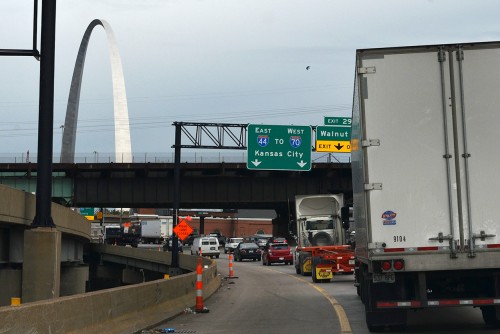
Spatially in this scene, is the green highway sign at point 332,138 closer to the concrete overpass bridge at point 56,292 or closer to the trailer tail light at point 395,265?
the concrete overpass bridge at point 56,292

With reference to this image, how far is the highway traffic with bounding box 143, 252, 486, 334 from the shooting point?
43.4 ft

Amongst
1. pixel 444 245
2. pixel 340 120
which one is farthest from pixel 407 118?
pixel 340 120

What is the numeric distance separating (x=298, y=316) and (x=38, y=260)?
221 inches

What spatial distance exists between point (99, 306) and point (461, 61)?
638 centimetres

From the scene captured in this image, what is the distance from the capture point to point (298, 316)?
52.0 feet

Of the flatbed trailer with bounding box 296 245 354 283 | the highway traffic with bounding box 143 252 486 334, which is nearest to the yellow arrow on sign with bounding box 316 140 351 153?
the flatbed trailer with bounding box 296 245 354 283

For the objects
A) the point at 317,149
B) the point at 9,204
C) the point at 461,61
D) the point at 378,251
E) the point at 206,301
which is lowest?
the point at 206,301

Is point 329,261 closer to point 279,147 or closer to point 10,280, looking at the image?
point 10,280

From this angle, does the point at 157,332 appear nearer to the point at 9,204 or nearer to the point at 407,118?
the point at 407,118

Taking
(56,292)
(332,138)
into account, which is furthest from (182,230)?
(56,292)

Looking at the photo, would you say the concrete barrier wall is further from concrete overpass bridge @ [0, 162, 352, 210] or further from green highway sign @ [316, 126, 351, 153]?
concrete overpass bridge @ [0, 162, 352, 210]

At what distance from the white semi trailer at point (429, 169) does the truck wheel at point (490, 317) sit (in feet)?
5.97

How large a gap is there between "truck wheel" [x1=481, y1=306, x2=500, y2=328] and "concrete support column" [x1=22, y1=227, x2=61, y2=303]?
869 cm

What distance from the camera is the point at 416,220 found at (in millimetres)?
10586
